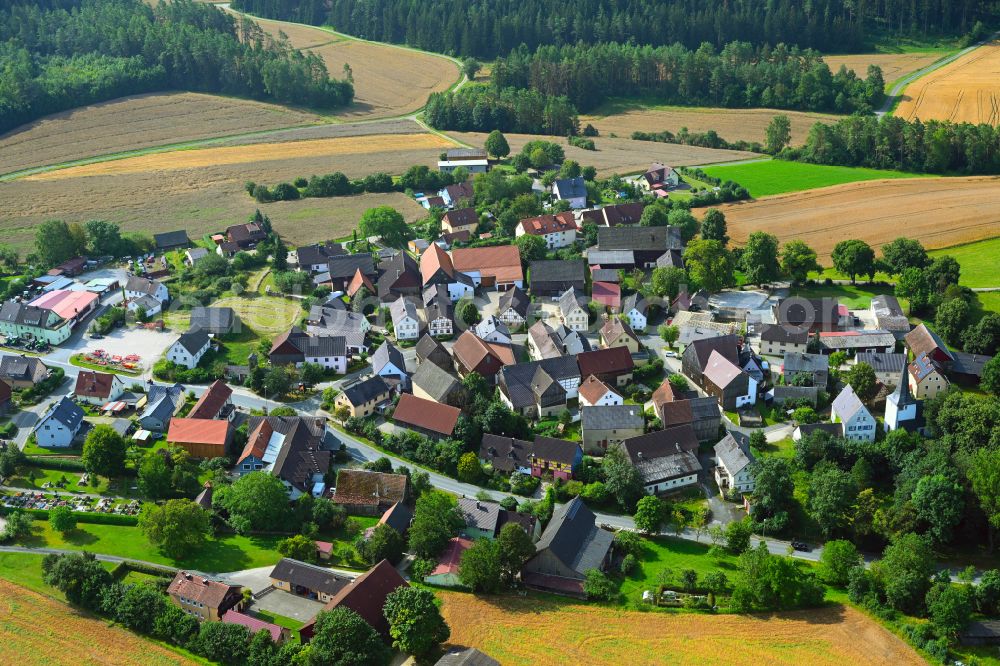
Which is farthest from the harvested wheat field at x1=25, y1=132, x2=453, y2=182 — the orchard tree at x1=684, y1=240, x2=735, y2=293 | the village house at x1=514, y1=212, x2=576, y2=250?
the orchard tree at x1=684, y1=240, x2=735, y2=293

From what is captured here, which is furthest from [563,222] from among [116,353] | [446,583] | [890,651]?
[890,651]

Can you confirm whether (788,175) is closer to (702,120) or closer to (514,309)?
(702,120)

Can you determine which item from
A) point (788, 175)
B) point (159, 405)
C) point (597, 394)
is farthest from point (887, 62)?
point (159, 405)

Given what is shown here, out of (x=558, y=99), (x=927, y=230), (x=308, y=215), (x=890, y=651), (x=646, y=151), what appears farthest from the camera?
(x=558, y=99)

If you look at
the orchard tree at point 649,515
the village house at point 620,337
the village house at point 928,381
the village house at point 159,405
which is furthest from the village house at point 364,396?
the village house at point 928,381

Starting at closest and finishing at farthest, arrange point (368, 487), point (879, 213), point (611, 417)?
point (368, 487), point (611, 417), point (879, 213)

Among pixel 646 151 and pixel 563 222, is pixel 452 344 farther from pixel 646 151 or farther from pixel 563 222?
pixel 646 151

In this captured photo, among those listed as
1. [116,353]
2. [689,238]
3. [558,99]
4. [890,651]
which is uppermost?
[558,99]
